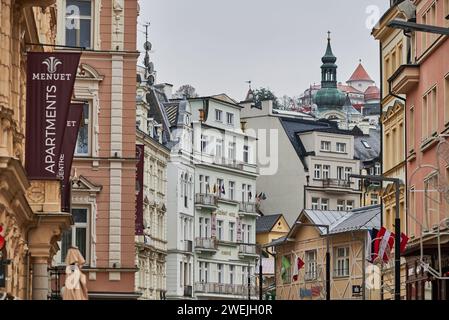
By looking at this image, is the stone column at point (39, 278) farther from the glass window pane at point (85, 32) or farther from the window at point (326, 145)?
the window at point (326, 145)

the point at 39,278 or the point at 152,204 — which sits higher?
the point at 152,204

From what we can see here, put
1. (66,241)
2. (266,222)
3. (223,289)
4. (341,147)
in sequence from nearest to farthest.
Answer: (66,241), (223,289), (266,222), (341,147)

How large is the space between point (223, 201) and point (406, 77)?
6216 cm

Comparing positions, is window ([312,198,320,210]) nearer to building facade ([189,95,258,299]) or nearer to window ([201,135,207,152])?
building facade ([189,95,258,299])

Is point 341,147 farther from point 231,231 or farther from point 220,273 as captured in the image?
point 220,273

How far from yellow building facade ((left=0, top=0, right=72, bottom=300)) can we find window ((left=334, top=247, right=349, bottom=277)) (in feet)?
167

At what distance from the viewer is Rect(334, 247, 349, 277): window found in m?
94.1

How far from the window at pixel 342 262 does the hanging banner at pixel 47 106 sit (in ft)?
199

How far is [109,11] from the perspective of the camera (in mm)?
56375

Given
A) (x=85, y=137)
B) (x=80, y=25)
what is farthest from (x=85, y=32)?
(x=85, y=137)

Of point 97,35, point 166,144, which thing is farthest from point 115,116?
point 166,144

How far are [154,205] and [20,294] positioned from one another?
57.8 m

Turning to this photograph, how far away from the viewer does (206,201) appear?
112 m

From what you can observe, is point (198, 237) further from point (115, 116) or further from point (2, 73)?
point (2, 73)
